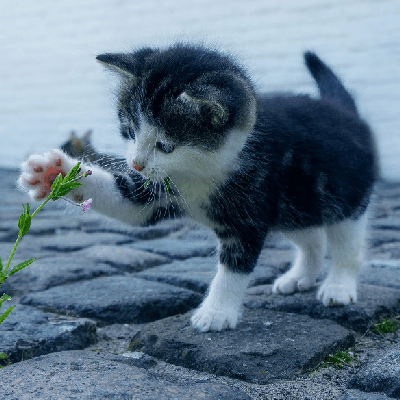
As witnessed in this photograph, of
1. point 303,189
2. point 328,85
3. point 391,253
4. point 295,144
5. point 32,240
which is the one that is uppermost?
point 328,85

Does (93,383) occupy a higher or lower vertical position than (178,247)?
higher

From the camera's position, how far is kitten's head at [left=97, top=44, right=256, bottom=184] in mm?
1778

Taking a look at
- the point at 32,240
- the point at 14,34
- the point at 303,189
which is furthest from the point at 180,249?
the point at 14,34

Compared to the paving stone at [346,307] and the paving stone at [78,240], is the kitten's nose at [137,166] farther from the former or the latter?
the paving stone at [78,240]

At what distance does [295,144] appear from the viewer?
215 cm

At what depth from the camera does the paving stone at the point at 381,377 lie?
1.46 metres

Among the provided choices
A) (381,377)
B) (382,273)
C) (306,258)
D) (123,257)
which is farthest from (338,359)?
(123,257)

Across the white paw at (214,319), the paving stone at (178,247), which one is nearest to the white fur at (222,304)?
the white paw at (214,319)

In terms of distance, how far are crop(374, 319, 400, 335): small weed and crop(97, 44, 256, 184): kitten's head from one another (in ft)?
2.43

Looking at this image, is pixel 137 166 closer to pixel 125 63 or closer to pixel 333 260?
pixel 125 63

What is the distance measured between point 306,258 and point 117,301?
0.87 meters

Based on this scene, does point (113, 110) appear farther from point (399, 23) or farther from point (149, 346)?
point (399, 23)

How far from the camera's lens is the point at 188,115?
70.7 inches

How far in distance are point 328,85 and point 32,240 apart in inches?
78.6
